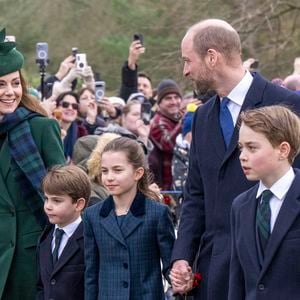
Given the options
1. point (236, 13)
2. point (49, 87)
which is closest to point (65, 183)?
point (49, 87)

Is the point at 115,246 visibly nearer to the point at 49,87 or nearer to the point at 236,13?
the point at 49,87

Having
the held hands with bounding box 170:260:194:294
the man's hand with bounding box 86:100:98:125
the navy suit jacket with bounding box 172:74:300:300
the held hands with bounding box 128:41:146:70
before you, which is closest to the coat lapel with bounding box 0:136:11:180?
the navy suit jacket with bounding box 172:74:300:300

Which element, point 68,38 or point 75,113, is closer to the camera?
point 75,113

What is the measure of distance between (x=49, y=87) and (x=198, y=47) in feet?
23.6

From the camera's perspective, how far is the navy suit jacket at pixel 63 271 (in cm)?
621

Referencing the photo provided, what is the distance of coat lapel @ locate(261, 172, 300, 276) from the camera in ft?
15.8

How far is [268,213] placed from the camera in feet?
16.2

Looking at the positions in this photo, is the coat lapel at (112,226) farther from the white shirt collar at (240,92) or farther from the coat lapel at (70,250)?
the white shirt collar at (240,92)

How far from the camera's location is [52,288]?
620 cm

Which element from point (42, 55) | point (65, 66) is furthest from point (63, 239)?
point (65, 66)

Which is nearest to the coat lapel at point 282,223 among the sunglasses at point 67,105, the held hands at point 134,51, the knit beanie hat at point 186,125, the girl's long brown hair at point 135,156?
the girl's long brown hair at point 135,156

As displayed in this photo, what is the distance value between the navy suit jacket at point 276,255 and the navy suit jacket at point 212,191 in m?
0.41

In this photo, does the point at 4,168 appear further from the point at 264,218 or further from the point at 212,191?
the point at 264,218

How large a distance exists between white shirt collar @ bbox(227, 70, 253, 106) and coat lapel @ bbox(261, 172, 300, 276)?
0.82 meters
